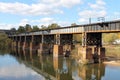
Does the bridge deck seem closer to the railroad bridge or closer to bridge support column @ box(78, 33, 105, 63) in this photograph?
the railroad bridge

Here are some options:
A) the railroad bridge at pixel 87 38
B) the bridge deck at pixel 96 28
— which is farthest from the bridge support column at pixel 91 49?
the bridge deck at pixel 96 28

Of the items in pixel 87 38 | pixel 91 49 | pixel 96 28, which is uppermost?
pixel 96 28

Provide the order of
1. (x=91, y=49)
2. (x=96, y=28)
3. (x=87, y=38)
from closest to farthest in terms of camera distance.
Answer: (x=96, y=28) → (x=91, y=49) → (x=87, y=38)

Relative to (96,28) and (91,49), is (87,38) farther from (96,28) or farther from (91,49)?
(96,28)

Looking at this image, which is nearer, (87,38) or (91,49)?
(91,49)

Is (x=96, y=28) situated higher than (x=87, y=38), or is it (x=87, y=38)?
(x=96, y=28)

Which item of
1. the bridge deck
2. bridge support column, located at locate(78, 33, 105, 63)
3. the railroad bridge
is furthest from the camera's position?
bridge support column, located at locate(78, 33, 105, 63)

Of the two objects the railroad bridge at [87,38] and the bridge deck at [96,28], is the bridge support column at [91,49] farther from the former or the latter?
the bridge deck at [96,28]

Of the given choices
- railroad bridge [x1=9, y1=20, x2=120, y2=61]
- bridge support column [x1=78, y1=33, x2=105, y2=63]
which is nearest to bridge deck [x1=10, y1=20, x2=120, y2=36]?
railroad bridge [x1=9, y1=20, x2=120, y2=61]

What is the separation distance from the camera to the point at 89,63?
50.0 m

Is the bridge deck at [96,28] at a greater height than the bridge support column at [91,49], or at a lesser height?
greater

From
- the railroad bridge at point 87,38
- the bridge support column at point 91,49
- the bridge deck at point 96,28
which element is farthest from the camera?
the bridge support column at point 91,49

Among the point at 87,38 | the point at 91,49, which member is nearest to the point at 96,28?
the point at 91,49

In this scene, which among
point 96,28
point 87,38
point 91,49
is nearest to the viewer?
point 96,28
